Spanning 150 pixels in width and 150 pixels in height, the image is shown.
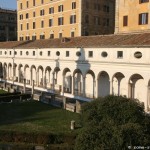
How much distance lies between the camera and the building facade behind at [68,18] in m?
66.9

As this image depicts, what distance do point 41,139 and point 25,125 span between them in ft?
19.3

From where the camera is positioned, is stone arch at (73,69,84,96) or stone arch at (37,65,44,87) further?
stone arch at (37,65,44,87)

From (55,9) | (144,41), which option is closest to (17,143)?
(144,41)

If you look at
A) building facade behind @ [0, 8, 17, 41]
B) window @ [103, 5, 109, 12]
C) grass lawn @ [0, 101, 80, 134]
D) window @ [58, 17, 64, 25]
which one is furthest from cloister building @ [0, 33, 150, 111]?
building facade behind @ [0, 8, 17, 41]

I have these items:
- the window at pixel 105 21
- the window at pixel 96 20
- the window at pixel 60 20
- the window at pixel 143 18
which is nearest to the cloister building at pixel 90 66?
the window at pixel 143 18

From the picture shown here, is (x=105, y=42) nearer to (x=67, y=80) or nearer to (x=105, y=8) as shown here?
(x=67, y=80)

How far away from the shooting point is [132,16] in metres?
47.6

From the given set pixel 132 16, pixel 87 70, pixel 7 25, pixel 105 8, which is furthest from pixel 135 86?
pixel 7 25

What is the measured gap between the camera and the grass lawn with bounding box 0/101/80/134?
30.8m

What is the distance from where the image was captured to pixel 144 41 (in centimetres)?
3594

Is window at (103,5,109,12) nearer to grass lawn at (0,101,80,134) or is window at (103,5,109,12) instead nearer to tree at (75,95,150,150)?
grass lawn at (0,101,80,134)

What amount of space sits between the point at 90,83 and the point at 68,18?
25678 mm

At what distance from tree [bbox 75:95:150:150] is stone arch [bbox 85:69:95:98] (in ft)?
66.9

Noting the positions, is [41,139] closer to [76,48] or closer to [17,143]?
[17,143]
